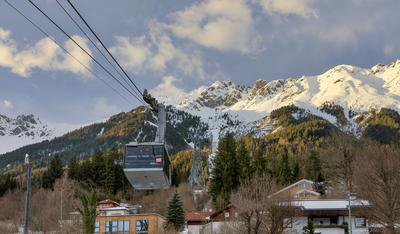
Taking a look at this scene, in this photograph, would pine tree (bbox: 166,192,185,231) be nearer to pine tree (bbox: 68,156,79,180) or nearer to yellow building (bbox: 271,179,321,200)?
yellow building (bbox: 271,179,321,200)

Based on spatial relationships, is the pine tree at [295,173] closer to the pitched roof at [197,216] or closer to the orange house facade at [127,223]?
the pitched roof at [197,216]

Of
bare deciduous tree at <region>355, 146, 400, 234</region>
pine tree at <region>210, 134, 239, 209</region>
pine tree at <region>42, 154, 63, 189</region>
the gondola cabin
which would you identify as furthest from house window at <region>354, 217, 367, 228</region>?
pine tree at <region>42, 154, 63, 189</region>

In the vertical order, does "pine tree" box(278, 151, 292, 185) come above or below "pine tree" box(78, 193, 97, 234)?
above

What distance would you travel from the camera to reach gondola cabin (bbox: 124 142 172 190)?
25.0 metres

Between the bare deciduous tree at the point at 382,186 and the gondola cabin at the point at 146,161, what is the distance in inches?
931

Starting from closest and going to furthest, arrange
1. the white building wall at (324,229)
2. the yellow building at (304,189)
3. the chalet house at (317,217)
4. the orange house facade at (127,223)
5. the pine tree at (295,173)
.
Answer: the chalet house at (317,217) → the white building wall at (324,229) → the orange house facade at (127,223) → the yellow building at (304,189) → the pine tree at (295,173)

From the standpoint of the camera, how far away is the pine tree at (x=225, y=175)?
83.8m

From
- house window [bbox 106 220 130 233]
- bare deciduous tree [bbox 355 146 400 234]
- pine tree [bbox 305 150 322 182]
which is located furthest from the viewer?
pine tree [bbox 305 150 322 182]

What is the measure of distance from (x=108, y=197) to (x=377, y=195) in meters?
56.7

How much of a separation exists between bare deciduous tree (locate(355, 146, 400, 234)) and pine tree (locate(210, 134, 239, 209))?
35096 millimetres

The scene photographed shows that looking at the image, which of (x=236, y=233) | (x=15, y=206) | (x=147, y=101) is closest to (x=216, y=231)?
(x=236, y=233)

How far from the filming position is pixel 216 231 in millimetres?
60562

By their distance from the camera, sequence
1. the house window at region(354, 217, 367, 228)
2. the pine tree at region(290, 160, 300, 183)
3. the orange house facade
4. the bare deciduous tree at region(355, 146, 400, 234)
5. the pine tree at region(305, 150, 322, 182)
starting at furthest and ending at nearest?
the pine tree at region(305, 150, 322, 182)
the pine tree at region(290, 160, 300, 183)
the orange house facade
the house window at region(354, 217, 367, 228)
the bare deciduous tree at region(355, 146, 400, 234)

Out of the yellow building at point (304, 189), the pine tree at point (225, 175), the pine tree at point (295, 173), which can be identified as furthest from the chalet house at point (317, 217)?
the pine tree at point (295, 173)
